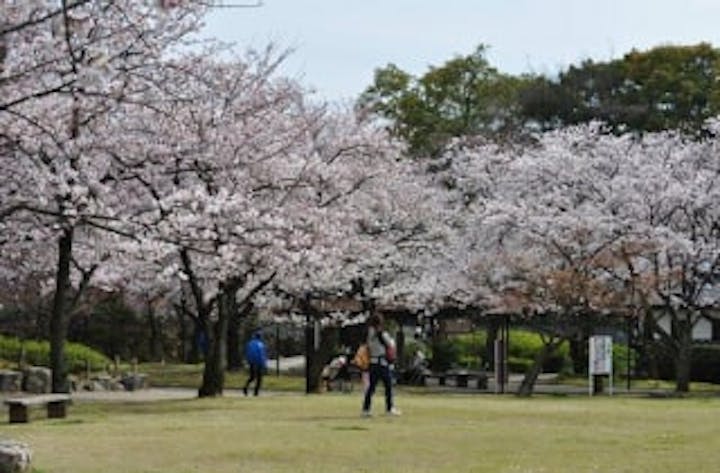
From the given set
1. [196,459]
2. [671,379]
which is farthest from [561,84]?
[196,459]

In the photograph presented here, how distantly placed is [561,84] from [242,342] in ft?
60.4

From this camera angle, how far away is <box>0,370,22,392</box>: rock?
92.1 ft

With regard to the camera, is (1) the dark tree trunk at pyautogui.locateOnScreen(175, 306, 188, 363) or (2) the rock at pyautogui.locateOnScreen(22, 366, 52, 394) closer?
(2) the rock at pyautogui.locateOnScreen(22, 366, 52, 394)

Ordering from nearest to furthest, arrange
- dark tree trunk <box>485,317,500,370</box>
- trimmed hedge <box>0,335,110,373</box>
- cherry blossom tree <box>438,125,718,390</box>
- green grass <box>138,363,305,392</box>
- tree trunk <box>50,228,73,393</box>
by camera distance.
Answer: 1. tree trunk <box>50,228,73,393</box>
2. cherry blossom tree <box>438,125,718,390</box>
3. green grass <box>138,363,305,392</box>
4. trimmed hedge <box>0,335,110,373</box>
5. dark tree trunk <box>485,317,500,370</box>

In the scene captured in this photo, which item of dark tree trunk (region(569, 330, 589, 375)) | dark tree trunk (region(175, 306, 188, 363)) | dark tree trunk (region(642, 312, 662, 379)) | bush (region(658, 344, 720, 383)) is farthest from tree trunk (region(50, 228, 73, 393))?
dark tree trunk (region(175, 306, 188, 363))

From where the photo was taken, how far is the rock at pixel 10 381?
92.1ft

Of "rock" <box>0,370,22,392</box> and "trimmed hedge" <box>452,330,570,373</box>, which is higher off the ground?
"trimmed hedge" <box>452,330,570,373</box>

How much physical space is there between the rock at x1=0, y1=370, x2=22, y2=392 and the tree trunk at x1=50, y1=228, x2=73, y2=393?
22.2ft

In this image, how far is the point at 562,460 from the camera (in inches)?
465

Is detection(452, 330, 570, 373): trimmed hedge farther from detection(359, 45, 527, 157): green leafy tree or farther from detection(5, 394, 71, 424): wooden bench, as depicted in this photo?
detection(5, 394, 71, 424): wooden bench

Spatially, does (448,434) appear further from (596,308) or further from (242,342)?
(242,342)

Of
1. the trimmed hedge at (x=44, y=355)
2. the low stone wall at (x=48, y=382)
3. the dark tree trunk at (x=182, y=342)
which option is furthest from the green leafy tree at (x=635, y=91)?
the low stone wall at (x=48, y=382)

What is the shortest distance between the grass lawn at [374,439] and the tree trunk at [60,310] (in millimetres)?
962

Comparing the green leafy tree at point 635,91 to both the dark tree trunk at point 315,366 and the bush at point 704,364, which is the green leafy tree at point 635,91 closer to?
the bush at point 704,364
